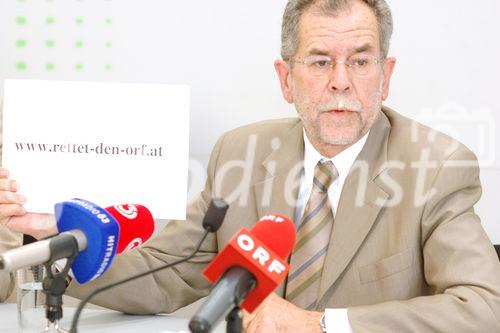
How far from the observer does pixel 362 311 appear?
1758 millimetres

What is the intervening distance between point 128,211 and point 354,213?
2.21ft

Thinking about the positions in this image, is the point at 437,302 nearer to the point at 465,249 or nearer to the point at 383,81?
the point at 465,249

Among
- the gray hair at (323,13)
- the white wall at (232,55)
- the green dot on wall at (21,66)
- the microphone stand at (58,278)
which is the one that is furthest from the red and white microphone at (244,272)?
the green dot on wall at (21,66)

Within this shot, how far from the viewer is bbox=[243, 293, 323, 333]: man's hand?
67.1 inches

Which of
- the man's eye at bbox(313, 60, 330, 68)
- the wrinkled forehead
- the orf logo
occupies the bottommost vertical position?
the orf logo

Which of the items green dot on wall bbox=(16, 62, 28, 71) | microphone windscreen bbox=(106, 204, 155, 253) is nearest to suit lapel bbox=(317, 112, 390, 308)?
microphone windscreen bbox=(106, 204, 155, 253)

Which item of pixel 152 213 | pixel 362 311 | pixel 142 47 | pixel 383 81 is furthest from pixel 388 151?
pixel 142 47

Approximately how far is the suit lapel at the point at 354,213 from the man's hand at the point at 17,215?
732mm

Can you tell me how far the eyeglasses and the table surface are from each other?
0.73 meters

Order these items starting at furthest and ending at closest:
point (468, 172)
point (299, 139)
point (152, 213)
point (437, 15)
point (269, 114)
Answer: point (269, 114), point (437, 15), point (299, 139), point (468, 172), point (152, 213)

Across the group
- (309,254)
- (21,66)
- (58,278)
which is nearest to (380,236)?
(309,254)

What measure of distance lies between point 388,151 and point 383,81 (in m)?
0.20

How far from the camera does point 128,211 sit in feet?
5.17

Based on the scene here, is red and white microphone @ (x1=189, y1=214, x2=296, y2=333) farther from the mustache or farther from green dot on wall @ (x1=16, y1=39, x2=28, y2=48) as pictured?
green dot on wall @ (x1=16, y1=39, x2=28, y2=48)
